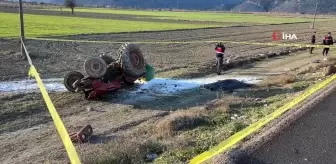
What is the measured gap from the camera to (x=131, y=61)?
15.4m

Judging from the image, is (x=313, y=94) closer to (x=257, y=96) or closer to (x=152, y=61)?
(x=257, y=96)

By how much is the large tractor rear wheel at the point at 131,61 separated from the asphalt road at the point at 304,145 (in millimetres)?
7018

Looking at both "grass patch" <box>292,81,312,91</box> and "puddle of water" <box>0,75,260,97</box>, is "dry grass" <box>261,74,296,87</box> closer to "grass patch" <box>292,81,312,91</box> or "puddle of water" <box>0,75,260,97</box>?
"grass patch" <box>292,81,312,91</box>

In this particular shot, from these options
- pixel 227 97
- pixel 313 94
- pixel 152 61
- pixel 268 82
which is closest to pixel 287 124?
pixel 313 94

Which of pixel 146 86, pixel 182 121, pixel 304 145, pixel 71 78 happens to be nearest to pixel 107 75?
pixel 71 78

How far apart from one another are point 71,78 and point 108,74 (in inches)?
45.6

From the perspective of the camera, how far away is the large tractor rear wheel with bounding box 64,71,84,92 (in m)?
14.6

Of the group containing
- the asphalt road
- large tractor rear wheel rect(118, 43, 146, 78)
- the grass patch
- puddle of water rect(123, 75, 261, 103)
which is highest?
large tractor rear wheel rect(118, 43, 146, 78)

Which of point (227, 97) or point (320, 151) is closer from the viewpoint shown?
point (320, 151)

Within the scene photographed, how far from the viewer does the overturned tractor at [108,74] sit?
13977mm

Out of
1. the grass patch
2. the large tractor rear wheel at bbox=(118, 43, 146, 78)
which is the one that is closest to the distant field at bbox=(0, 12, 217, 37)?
the large tractor rear wheel at bbox=(118, 43, 146, 78)

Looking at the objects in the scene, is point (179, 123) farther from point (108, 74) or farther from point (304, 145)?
point (108, 74)

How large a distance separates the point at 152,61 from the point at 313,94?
12.6 m

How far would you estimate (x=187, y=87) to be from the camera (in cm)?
1673
